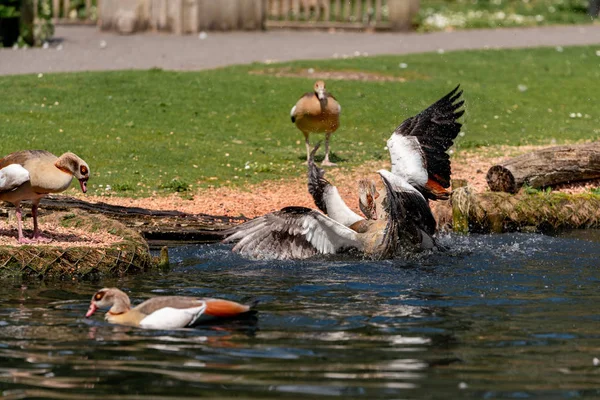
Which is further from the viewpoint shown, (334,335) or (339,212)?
(339,212)

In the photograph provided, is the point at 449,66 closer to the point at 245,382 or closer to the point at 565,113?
the point at 565,113

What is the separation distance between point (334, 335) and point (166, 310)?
1.31 meters

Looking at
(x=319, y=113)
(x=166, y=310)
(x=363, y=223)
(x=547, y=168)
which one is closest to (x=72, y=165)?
(x=166, y=310)

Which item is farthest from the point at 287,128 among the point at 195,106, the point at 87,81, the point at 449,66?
the point at 449,66

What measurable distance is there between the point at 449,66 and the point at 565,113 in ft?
14.1

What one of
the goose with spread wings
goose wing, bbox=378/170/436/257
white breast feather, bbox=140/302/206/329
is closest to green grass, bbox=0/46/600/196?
the goose with spread wings

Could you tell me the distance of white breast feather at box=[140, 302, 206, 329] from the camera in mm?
9070

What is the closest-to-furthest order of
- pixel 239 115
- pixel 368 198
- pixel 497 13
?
pixel 368 198
pixel 239 115
pixel 497 13

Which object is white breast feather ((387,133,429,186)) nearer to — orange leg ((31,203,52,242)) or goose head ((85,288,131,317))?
orange leg ((31,203,52,242))

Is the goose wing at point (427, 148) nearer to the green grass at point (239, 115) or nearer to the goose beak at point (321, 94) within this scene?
the green grass at point (239, 115)

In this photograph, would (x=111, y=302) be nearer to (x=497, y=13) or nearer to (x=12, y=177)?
(x=12, y=177)

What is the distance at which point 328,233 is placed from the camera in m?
12.3

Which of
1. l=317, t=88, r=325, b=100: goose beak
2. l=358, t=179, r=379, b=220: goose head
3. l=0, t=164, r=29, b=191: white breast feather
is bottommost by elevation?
l=358, t=179, r=379, b=220: goose head

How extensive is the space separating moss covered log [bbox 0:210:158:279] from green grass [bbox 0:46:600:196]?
3.33 metres
